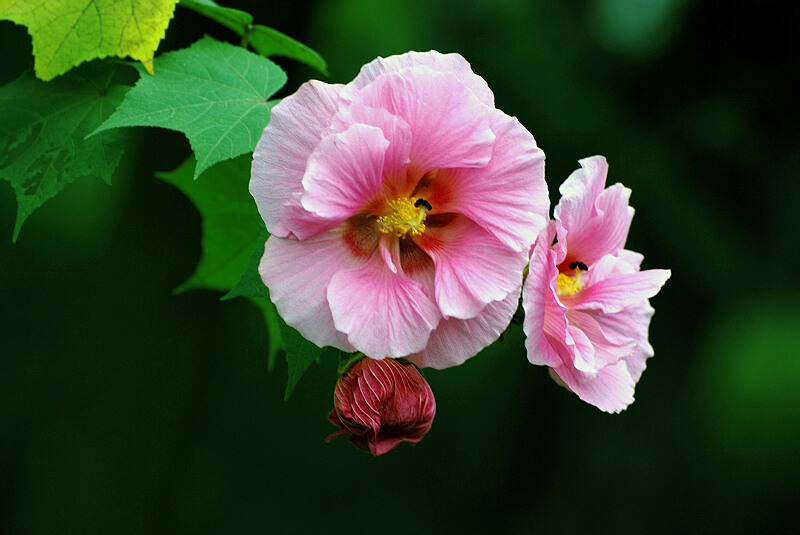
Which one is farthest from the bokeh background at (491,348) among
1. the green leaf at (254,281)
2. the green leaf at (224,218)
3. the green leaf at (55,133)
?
the green leaf at (254,281)

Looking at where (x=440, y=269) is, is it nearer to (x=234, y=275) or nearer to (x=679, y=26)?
(x=234, y=275)

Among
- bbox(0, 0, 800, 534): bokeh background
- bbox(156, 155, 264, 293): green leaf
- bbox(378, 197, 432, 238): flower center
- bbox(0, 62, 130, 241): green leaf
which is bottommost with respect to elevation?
bbox(0, 0, 800, 534): bokeh background

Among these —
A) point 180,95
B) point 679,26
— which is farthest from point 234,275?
point 679,26

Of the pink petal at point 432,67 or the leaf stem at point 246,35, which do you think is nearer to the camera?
the pink petal at point 432,67

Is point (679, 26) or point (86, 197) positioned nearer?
point (679, 26)

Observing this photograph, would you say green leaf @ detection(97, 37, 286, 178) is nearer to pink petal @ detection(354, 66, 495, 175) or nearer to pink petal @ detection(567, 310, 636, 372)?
pink petal @ detection(354, 66, 495, 175)

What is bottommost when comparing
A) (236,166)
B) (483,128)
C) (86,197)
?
(86,197)

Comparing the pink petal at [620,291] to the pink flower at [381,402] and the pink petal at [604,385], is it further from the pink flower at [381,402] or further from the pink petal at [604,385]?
the pink flower at [381,402]

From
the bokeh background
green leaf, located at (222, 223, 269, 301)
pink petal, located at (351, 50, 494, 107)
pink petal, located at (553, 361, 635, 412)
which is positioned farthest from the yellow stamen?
the bokeh background
